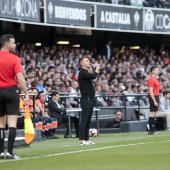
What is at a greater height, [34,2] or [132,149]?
[34,2]

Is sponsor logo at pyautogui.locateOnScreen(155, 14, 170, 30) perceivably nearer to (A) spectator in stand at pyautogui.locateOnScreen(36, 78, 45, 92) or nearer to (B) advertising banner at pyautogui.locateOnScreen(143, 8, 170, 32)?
(B) advertising banner at pyautogui.locateOnScreen(143, 8, 170, 32)

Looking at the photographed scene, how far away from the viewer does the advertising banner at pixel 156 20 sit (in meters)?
35.8

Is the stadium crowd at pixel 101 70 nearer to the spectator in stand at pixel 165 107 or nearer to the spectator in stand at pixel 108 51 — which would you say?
the spectator in stand at pixel 108 51

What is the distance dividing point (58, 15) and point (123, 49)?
10.2m

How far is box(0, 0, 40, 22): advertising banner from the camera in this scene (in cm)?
2638

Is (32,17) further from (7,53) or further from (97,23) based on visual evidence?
(7,53)

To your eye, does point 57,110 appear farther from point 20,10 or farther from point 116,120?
point 20,10

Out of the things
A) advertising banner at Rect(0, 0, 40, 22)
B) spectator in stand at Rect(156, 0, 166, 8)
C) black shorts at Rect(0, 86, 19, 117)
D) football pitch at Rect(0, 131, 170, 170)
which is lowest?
football pitch at Rect(0, 131, 170, 170)

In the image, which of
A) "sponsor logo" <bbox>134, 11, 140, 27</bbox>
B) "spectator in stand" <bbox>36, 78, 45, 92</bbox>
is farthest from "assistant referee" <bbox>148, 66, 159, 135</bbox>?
"sponsor logo" <bbox>134, 11, 140, 27</bbox>

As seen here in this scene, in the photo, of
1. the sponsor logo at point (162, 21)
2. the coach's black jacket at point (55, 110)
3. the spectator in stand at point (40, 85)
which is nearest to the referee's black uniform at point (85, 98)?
the coach's black jacket at point (55, 110)

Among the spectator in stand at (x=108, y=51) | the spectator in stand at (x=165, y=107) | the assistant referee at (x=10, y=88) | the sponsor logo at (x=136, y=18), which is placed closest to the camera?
the assistant referee at (x=10, y=88)

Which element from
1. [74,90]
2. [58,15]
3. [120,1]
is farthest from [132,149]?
[120,1]

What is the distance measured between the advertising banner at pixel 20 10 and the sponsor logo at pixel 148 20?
812 cm

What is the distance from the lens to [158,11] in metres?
36.4
